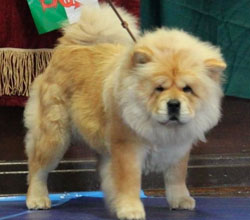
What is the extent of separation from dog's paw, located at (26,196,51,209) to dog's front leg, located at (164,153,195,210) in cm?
53

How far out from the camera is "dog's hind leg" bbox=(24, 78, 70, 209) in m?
2.48

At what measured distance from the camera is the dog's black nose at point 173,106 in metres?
1.93

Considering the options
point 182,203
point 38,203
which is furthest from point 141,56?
point 38,203

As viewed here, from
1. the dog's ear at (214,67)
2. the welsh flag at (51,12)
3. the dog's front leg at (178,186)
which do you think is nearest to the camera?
the dog's ear at (214,67)

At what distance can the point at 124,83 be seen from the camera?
209cm

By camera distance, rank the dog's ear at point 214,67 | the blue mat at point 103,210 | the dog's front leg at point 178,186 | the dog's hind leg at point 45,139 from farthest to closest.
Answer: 1. the dog's hind leg at point 45,139
2. the dog's front leg at point 178,186
3. the blue mat at point 103,210
4. the dog's ear at point 214,67

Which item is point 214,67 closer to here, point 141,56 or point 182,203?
point 141,56

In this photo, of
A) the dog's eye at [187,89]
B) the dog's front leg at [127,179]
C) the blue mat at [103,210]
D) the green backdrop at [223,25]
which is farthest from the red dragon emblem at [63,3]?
the dog's eye at [187,89]

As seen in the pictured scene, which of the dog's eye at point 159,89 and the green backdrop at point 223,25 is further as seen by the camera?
the green backdrop at point 223,25

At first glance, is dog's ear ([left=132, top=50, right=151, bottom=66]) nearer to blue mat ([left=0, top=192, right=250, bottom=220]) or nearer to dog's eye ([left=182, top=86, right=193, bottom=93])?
dog's eye ([left=182, top=86, right=193, bottom=93])

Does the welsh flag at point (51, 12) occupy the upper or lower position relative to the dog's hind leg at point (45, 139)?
upper

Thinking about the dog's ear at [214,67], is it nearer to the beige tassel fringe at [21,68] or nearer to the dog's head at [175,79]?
the dog's head at [175,79]

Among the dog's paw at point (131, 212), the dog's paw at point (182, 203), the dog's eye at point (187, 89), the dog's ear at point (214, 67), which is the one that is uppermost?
the dog's ear at point (214, 67)

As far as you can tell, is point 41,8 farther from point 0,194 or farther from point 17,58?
point 0,194
